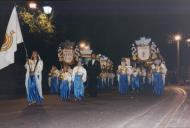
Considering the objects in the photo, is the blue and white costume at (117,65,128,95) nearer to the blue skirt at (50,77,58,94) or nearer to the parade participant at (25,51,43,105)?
the blue skirt at (50,77,58,94)

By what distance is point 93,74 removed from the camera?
1085 inches

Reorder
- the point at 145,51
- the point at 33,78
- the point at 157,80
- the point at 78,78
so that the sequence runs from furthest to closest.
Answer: the point at 145,51 < the point at 157,80 < the point at 78,78 < the point at 33,78

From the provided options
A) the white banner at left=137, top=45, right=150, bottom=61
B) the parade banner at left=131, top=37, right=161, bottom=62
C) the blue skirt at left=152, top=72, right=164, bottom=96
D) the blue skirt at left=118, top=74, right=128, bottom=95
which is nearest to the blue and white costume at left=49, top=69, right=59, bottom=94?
the blue skirt at left=118, top=74, right=128, bottom=95

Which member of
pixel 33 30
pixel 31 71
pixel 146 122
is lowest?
pixel 146 122

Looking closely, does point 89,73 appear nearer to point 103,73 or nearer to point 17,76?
point 17,76

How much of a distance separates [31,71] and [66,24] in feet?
71.8

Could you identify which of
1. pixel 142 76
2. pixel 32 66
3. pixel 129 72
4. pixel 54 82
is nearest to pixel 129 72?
pixel 129 72

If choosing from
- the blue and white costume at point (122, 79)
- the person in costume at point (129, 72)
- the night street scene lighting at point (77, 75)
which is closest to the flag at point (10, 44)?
the night street scene lighting at point (77, 75)

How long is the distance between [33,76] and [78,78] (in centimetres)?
294

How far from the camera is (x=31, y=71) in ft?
72.3

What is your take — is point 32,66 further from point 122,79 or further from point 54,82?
point 54,82

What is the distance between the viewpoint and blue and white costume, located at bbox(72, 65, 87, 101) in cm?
2430

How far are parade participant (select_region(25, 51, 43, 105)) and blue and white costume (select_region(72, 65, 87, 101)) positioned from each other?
8.24ft

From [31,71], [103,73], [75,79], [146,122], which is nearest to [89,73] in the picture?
[75,79]
